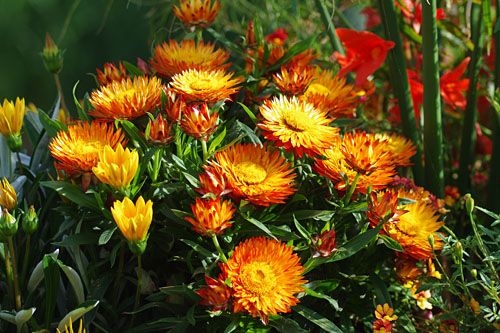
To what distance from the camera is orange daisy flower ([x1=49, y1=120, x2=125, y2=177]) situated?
63 cm

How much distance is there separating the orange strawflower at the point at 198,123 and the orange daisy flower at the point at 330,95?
0.62ft

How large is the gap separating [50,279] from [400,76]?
2.10 ft

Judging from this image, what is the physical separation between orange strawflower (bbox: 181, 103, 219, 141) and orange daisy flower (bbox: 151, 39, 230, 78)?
16cm

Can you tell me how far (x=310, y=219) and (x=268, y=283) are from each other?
0.53ft

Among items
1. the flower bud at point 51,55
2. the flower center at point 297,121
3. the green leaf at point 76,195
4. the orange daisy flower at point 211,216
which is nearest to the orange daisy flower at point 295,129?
the flower center at point 297,121

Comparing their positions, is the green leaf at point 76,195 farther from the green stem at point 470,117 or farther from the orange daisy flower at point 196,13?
the green stem at point 470,117

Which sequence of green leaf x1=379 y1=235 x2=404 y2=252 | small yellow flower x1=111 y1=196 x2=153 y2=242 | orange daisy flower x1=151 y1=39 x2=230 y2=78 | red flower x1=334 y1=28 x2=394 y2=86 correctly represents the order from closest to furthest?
1. small yellow flower x1=111 y1=196 x2=153 y2=242
2. green leaf x1=379 y1=235 x2=404 y2=252
3. orange daisy flower x1=151 y1=39 x2=230 y2=78
4. red flower x1=334 y1=28 x2=394 y2=86

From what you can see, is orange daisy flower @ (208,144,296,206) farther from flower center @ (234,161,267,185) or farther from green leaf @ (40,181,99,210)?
green leaf @ (40,181,99,210)

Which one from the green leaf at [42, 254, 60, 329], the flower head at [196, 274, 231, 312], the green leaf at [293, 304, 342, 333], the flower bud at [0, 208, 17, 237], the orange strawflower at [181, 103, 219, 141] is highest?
the orange strawflower at [181, 103, 219, 141]

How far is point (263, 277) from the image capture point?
578 mm

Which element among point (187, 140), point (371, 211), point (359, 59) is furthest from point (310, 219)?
point (359, 59)

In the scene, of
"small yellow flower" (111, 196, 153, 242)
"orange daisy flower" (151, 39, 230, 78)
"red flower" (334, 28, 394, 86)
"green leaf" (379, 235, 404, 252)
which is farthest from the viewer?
"red flower" (334, 28, 394, 86)

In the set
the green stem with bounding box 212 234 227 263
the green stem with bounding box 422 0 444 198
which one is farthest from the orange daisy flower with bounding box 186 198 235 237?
the green stem with bounding box 422 0 444 198

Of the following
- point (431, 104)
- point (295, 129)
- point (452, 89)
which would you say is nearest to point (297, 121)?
point (295, 129)
